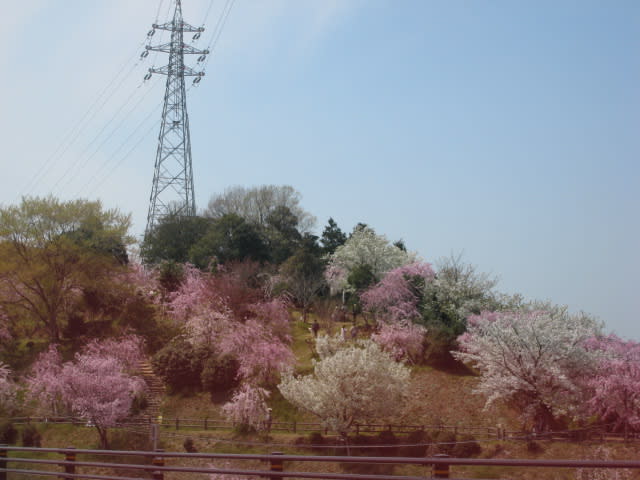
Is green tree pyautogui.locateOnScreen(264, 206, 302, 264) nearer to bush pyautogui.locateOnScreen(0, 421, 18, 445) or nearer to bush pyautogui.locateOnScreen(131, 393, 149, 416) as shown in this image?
bush pyautogui.locateOnScreen(131, 393, 149, 416)

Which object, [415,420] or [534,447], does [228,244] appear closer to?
[415,420]

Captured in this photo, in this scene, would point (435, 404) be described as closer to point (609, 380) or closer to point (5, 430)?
point (609, 380)

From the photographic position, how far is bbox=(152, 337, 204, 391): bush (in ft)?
108

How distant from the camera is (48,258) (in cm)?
3775

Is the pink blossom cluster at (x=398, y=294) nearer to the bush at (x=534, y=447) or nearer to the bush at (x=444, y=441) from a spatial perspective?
the bush at (x=444, y=441)

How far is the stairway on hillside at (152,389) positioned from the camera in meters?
30.7

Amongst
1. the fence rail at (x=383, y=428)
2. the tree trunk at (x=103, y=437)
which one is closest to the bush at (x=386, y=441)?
the fence rail at (x=383, y=428)

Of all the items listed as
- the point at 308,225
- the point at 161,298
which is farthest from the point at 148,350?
the point at 308,225

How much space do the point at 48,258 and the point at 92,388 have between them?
12.6m

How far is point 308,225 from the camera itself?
65688 mm

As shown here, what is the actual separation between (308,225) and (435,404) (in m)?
38.2

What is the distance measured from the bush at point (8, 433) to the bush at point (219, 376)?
8427 millimetres

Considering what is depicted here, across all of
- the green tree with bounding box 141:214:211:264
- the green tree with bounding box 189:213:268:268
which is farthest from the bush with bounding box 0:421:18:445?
the green tree with bounding box 141:214:211:264

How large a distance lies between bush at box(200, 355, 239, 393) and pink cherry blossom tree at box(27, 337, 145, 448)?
3.01 meters
